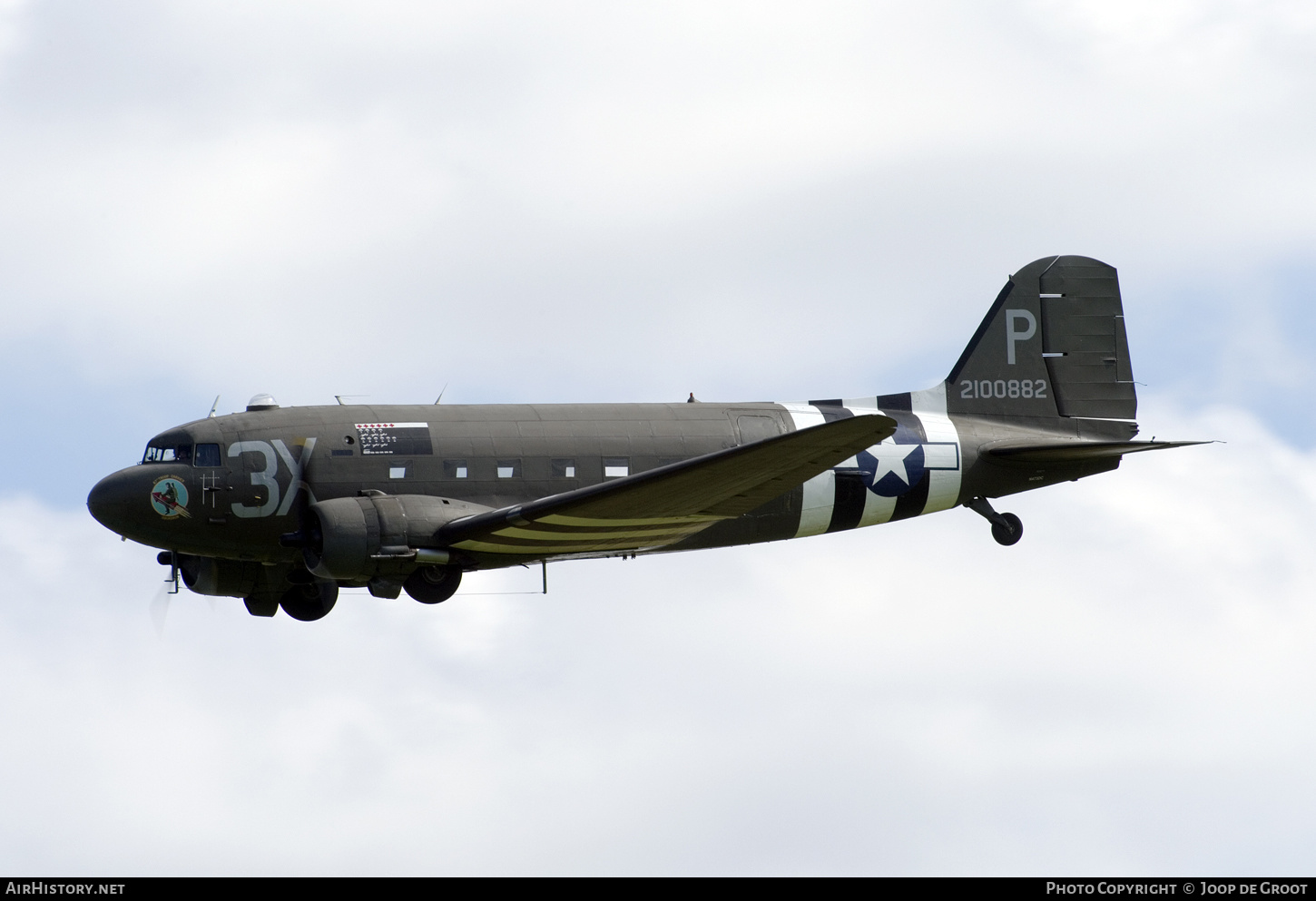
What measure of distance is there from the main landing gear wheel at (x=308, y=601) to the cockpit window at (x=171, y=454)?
129 inches

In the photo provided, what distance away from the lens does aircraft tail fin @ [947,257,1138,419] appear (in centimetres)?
3309

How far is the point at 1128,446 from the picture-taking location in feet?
105

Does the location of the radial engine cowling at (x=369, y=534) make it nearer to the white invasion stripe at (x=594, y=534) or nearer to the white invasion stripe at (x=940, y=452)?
the white invasion stripe at (x=594, y=534)

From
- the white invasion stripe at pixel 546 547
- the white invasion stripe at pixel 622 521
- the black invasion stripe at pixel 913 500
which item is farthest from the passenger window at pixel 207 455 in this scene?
the black invasion stripe at pixel 913 500

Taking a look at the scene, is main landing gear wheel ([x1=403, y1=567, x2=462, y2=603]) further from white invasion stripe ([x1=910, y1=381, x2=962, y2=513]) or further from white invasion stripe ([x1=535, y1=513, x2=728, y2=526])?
white invasion stripe ([x1=910, y1=381, x2=962, y2=513])

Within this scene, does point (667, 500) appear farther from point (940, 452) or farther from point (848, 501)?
point (940, 452)

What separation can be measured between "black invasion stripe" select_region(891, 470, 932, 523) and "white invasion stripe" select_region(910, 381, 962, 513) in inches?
2.6

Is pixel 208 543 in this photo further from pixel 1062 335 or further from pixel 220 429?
pixel 1062 335

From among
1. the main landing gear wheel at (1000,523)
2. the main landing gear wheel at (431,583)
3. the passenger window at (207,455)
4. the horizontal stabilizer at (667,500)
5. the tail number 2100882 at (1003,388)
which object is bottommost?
the main landing gear wheel at (1000,523)

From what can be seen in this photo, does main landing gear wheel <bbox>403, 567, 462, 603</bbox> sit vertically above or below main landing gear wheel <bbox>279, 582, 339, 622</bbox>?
above

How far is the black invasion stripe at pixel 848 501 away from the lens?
3098 centimetres

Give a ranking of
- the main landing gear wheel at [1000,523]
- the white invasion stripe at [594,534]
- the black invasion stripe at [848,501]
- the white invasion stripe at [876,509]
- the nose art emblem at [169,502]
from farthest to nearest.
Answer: the main landing gear wheel at [1000,523], the white invasion stripe at [876,509], the black invasion stripe at [848,501], the nose art emblem at [169,502], the white invasion stripe at [594,534]

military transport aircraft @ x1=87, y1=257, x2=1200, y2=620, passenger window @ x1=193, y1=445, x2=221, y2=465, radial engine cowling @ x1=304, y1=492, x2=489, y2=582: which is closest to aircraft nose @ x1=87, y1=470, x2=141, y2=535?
military transport aircraft @ x1=87, y1=257, x2=1200, y2=620
